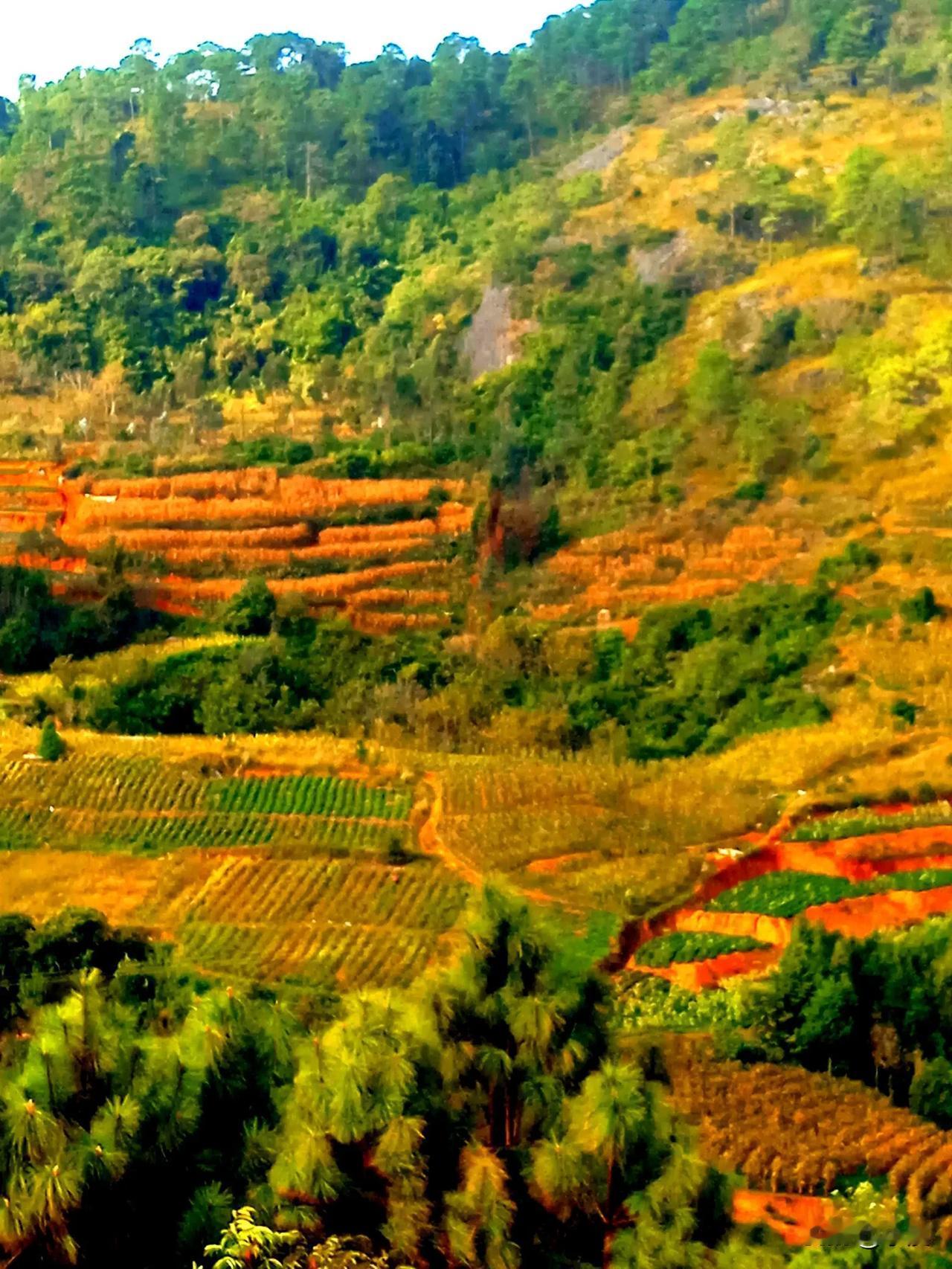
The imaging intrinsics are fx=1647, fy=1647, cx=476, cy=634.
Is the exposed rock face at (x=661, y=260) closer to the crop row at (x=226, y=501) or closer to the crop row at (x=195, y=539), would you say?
the crop row at (x=226, y=501)

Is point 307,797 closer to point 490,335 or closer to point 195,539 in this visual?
point 195,539

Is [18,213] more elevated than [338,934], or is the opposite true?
[18,213]

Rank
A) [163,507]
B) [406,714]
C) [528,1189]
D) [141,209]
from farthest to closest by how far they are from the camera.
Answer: [141,209] < [163,507] < [406,714] < [528,1189]

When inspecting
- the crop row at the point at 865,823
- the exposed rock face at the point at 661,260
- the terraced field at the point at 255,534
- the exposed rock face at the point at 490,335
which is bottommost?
the crop row at the point at 865,823

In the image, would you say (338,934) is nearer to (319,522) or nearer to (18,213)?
(319,522)

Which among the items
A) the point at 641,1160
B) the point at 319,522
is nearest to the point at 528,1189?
the point at 641,1160

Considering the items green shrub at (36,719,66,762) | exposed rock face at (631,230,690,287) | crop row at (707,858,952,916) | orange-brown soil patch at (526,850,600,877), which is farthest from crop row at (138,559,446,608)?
exposed rock face at (631,230,690,287)

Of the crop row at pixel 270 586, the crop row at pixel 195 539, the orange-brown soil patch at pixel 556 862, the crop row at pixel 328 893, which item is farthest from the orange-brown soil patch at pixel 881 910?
the crop row at pixel 195 539

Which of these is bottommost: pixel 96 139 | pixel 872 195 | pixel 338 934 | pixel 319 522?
pixel 338 934
